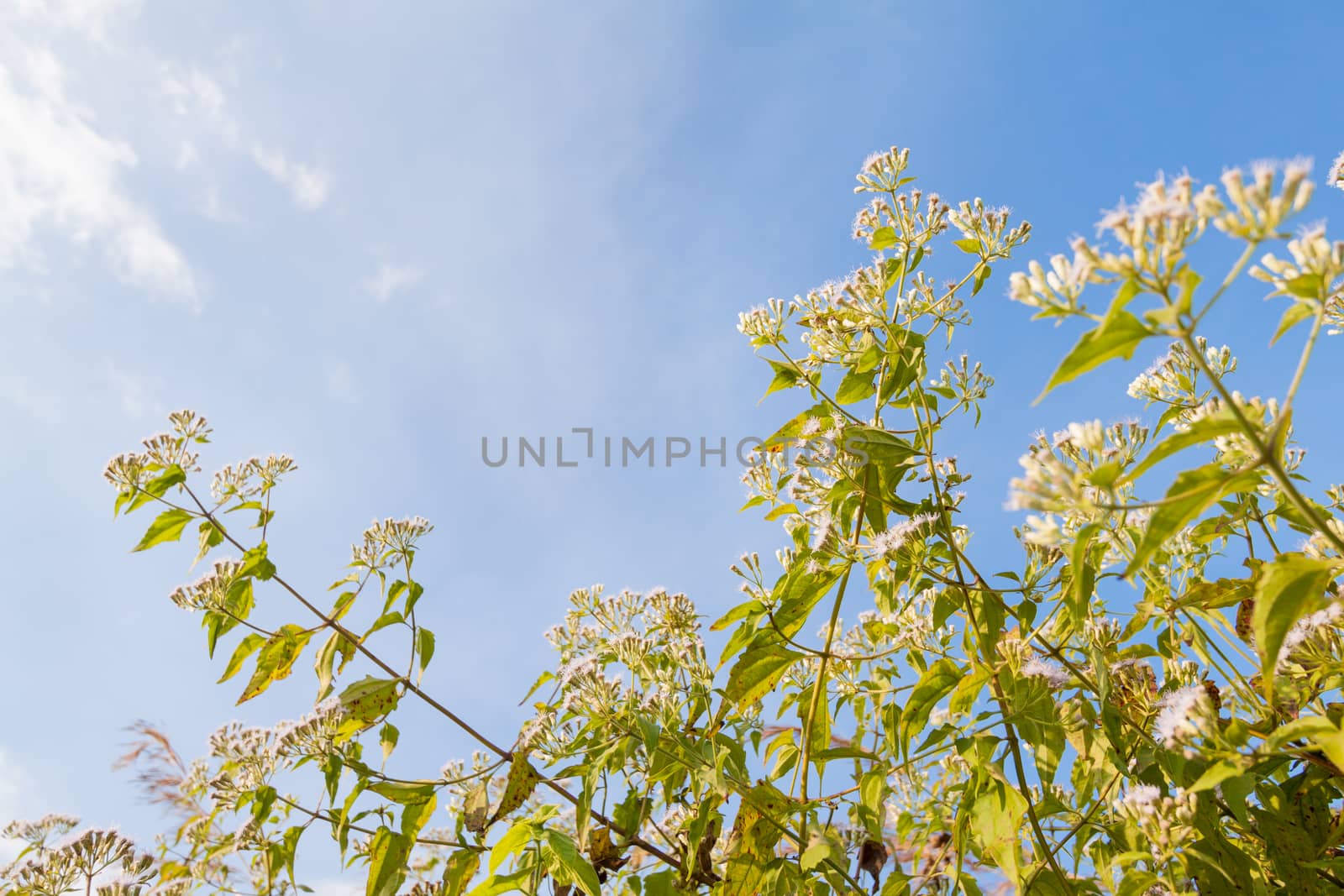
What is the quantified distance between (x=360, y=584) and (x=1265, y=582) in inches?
134

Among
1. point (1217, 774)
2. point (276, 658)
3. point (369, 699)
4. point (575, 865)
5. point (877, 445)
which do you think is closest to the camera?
point (1217, 774)

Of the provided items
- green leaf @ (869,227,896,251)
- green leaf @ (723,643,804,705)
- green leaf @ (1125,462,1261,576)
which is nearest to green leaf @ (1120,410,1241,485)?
green leaf @ (1125,462,1261,576)

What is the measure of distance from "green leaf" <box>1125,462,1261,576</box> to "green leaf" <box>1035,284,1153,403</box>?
0.72 feet

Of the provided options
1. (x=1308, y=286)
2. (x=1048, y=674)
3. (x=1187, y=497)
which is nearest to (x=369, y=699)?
(x=1048, y=674)

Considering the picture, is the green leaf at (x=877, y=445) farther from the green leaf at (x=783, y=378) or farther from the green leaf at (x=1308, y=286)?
the green leaf at (x=1308, y=286)

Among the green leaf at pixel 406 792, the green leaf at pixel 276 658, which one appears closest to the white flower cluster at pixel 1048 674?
the green leaf at pixel 406 792

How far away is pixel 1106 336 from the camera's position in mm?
1295

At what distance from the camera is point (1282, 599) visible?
1354 millimetres

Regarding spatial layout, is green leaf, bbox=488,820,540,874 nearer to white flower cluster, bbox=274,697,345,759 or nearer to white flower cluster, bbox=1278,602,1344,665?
white flower cluster, bbox=274,697,345,759

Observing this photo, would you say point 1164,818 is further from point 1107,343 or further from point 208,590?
point 208,590

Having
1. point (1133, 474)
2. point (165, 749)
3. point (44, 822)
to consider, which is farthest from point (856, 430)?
point (165, 749)

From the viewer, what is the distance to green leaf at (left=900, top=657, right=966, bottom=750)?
2.59m

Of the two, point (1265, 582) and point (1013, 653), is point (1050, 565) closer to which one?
point (1013, 653)

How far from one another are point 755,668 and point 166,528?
2765 mm
